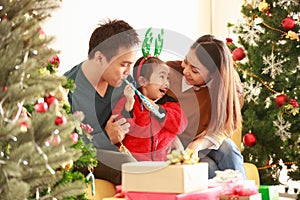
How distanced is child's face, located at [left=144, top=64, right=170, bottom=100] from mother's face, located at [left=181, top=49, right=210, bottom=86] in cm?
13

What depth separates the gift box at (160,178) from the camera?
2.33 m

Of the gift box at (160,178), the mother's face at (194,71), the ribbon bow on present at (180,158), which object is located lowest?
the gift box at (160,178)

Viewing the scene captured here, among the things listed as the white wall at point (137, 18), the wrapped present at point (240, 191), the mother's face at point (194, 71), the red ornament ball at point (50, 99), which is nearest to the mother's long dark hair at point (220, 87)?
the mother's face at point (194, 71)

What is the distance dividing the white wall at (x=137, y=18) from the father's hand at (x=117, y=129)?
79cm

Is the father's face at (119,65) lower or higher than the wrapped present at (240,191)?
higher

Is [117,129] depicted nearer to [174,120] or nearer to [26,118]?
[174,120]

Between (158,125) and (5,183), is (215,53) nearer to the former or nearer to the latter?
(158,125)

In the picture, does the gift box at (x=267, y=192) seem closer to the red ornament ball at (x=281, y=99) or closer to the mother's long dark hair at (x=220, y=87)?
the mother's long dark hair at (x=220, y=87)

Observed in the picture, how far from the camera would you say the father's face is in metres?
3.15

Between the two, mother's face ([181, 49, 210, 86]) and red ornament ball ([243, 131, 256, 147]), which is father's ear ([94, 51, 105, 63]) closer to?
mother's face ([181, 49, 210, 86])

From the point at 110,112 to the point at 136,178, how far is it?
0.94m

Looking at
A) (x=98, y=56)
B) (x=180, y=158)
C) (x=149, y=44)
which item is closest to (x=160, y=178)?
(x=180, y=158)

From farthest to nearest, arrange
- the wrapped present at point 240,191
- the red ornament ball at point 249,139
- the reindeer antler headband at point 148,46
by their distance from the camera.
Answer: the red ornament ball at point 249,139 → the reindeer antler headband at point 148,46 → the wrapped present at point 240,191

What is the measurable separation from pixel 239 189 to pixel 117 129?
76 cm
